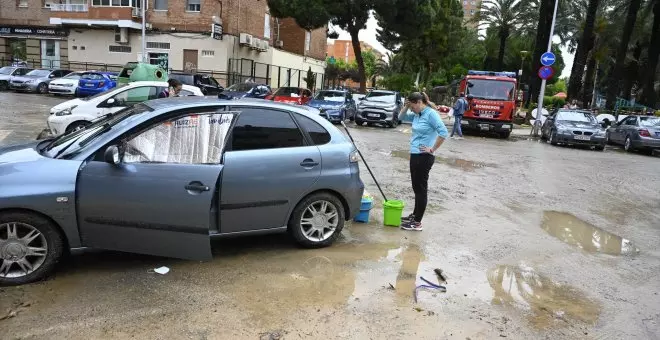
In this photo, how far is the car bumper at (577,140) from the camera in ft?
59.2

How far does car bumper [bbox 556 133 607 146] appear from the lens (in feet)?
59.2

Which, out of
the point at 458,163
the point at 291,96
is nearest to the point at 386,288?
the point at 458,163

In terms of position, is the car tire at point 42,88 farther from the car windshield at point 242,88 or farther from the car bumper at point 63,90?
the car windshield at point 242,88

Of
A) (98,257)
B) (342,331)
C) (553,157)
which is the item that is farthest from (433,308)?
(553,157)

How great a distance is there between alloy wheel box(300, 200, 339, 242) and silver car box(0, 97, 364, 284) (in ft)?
0.04

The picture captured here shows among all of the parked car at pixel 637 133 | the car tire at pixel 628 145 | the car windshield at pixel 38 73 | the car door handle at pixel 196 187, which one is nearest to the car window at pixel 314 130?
the car door handle at pixel 196 187

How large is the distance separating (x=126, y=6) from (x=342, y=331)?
34184 millimetres

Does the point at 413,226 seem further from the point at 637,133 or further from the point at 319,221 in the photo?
the point at 637,133

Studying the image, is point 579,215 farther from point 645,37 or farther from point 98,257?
point 645,37

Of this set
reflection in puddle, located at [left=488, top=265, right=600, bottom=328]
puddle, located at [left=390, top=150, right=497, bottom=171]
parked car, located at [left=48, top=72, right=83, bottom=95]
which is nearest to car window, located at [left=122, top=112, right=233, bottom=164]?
reflection in puddle, located at [left=488, top=265, right=600, bottom=328]

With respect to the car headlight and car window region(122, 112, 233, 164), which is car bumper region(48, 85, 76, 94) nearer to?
the car headlight

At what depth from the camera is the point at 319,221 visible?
5473 millimetres

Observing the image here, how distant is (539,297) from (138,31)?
34.4 meters

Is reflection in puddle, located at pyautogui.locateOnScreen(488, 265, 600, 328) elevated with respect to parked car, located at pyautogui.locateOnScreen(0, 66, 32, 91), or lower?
lower
